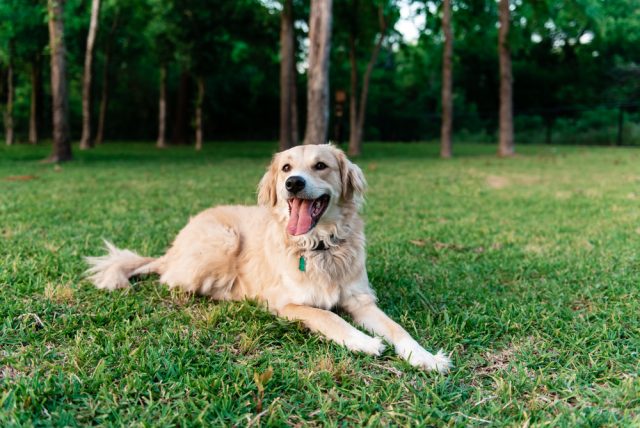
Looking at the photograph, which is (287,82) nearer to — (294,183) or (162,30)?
(162,30)

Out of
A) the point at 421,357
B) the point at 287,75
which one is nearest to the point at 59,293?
the point at 421,357

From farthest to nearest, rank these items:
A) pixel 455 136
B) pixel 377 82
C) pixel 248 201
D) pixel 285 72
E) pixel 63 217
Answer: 1. pixel 377 82
2. pixel 455 136
3. pixel 285 72
4. pixel 248 201
5. pixel 63 217

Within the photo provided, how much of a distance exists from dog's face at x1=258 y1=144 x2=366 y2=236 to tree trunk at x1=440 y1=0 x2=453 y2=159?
14462 mm

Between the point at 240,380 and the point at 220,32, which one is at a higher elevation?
the point at 220,32

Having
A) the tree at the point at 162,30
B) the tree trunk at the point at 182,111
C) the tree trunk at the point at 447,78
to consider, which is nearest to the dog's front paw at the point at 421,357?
the tree trunk at the point at 447,78

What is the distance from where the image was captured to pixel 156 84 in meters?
32.5

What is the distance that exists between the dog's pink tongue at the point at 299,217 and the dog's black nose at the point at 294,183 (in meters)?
0.14

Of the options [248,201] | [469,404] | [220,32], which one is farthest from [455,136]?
[469,404]

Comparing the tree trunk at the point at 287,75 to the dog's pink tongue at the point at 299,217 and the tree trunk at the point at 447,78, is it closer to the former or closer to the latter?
the tree trunk at the point at 447,78

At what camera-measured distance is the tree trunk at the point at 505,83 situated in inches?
666

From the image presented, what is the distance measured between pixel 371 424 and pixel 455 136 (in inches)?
1246

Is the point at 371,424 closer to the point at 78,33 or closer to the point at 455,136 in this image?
the point at 78,33

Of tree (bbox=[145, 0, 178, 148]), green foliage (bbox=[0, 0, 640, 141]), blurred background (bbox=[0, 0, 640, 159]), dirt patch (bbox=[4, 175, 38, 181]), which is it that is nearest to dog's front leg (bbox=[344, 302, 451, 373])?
dirt patch (bbox=[4, 175, 38, 181])

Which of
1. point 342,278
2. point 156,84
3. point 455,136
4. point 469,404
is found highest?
point 156,84
